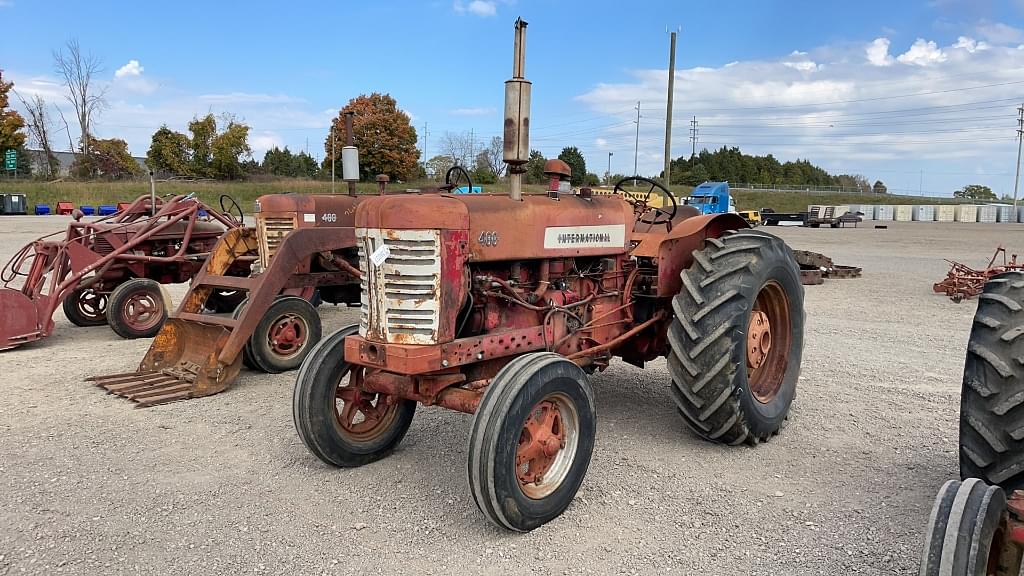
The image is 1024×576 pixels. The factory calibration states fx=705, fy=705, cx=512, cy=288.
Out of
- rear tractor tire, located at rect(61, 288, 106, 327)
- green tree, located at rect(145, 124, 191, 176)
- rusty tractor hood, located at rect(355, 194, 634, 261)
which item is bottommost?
rear tractor tire, located at rect(61, 288, 106, 327)

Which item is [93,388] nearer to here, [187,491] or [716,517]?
[187,491]

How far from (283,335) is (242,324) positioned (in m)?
0.75

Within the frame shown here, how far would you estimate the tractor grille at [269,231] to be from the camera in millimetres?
7887

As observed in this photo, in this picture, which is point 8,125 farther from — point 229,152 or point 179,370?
point 179,370

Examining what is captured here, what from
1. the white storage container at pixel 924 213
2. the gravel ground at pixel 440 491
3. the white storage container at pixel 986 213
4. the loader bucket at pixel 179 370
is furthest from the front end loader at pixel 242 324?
the white storage container at pixel 986 213

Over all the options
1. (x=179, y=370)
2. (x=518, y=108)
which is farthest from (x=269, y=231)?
(x=518, y=108)

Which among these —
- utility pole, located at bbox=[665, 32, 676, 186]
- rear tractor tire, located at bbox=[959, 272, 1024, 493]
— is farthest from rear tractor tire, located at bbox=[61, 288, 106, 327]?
utility pole, located at bbox=[665, 32, 676, 186]

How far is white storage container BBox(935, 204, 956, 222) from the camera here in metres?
55.7

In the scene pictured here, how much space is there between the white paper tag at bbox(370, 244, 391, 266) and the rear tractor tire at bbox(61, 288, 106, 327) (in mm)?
6730

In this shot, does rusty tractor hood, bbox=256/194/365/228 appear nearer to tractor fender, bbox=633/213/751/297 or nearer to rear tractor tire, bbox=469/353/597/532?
tractor fender, bbox=633/213/751/297

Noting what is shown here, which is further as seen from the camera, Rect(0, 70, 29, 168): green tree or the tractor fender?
Rect(0, 70, 29, 168): green tree

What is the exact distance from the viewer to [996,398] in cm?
309

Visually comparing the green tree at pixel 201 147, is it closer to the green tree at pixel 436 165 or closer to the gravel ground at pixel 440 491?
the green tree at pixel 436 165

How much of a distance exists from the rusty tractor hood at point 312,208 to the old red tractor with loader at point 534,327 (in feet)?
13.3
